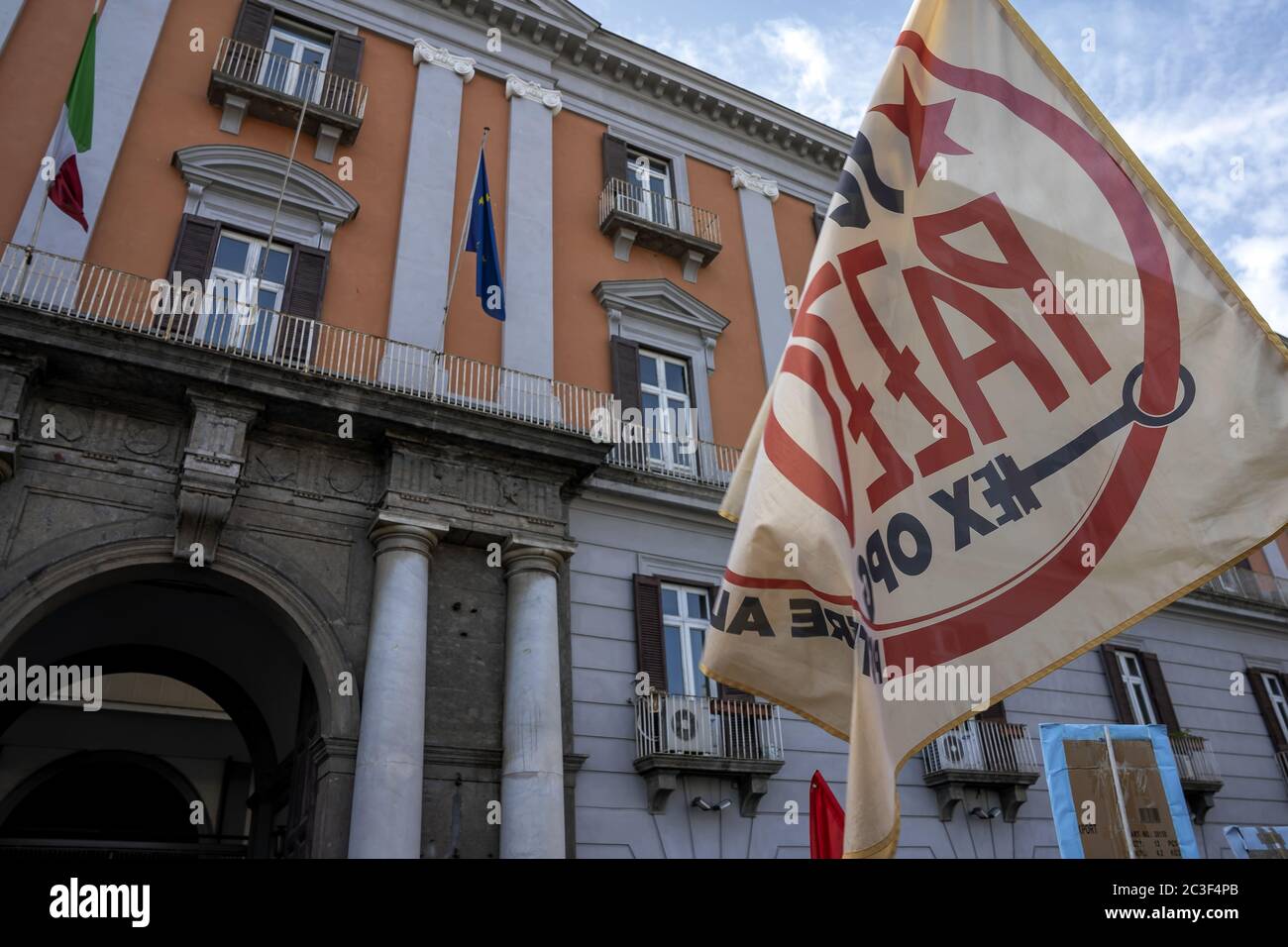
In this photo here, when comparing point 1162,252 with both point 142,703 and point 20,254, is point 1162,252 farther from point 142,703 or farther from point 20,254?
point 142,703

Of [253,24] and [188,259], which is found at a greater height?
[253,24]

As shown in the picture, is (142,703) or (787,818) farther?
Answer: (142,703)

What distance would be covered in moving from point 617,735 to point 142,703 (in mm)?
10801

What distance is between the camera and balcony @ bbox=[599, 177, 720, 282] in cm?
1552

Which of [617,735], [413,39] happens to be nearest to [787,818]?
[617,735]

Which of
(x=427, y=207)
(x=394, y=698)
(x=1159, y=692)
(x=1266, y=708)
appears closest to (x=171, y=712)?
(x=394, y=698)

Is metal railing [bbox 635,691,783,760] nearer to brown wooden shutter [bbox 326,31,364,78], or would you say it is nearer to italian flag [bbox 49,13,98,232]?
italian flag [bbox 49,13,98,232]

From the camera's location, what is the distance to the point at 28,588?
8922 mm

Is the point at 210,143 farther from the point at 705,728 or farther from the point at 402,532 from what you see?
the point at 705,728

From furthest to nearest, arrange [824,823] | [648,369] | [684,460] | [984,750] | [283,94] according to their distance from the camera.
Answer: [648,369] → [684,460] → [984,750] → [283,94] → [824,823]

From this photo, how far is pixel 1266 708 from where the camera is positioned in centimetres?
1772

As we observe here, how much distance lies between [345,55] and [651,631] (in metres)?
10.6

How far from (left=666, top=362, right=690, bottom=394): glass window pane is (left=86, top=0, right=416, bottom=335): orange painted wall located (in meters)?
4.77

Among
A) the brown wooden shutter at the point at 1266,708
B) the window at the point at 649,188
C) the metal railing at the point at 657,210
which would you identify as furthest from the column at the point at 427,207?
the brown wooden shutter at the point at 1266,708
